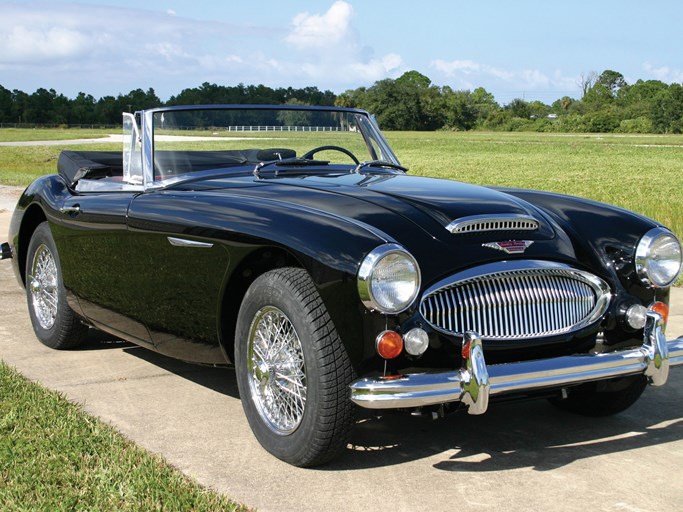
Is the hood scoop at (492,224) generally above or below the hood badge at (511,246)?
above

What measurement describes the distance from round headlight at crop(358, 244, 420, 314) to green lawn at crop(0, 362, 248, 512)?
2.71 feet

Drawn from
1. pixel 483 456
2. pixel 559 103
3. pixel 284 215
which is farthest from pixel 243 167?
pixel 559 103

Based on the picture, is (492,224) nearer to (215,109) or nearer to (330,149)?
(330,149)

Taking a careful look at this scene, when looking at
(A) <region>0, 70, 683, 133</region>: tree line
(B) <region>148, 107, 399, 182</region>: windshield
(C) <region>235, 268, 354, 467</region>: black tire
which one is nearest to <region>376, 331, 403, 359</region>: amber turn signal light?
(C) <region>235, 268, 354, 467</region>: black tire

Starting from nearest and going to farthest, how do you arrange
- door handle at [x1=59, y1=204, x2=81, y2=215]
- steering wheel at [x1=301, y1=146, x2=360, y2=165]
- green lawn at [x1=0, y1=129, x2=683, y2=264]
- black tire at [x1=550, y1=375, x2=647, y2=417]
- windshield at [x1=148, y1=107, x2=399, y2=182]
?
black tire at [x1=550, y1=375, x2=647, y2=417], windshield at [x1=148, y1=107, x2=399, y2=182], door handle at [x1=59, y1=204, x2=81, y2=215], steering wheel at [x1=301, y1=146, x2=360, y2=165], green lawn at [x1=0, y1=129, x2=683, y2=264]

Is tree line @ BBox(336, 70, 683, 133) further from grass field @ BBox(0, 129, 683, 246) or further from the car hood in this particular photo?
the car hood

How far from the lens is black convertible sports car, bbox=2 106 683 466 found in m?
3.20

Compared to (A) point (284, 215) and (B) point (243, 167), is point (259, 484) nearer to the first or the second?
(A) point (284, 215)

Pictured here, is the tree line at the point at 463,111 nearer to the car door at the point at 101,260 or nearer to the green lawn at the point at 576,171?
the green lawn at the point at 576,171

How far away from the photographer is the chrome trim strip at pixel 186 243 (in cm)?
384

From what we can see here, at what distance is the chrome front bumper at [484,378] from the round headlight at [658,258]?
0.40 m

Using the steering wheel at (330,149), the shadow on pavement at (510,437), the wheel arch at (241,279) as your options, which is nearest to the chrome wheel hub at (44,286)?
the steering wheel at (330,149)

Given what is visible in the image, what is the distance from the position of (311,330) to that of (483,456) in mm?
924

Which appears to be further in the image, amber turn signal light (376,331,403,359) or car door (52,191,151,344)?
car door (52,191,151,344)
